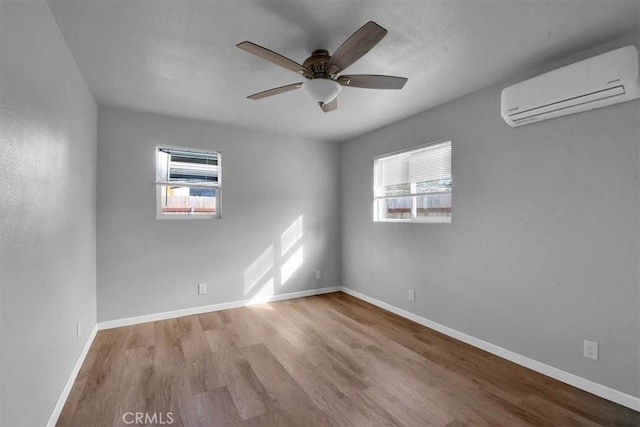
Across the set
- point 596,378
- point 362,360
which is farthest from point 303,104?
point 596,378

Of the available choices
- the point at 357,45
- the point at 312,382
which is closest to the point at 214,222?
the point at 312,382

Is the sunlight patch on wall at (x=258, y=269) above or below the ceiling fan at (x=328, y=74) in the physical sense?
below

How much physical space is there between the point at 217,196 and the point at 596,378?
4127 millimetres

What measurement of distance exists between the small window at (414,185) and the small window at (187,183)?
2.27m

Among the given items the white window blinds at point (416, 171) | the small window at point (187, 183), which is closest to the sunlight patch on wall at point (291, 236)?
the small window at point (187, 183)

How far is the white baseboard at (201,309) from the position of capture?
3.29 m

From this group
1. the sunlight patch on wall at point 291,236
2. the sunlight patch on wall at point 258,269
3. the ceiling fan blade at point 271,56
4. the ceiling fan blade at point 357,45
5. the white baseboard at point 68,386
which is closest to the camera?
the ceiling fan blade at point 357,45

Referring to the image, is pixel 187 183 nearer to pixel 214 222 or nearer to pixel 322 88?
pixel 214 222

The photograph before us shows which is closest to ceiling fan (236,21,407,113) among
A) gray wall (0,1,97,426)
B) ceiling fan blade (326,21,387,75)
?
ceiling fan blade (326,21,387,75)

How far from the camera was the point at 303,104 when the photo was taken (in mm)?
3166

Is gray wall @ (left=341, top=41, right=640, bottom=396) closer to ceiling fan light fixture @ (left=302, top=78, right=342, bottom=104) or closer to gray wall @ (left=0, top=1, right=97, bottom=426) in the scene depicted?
ceiling fan light fixture @ (left=302, top=78, right=342, bottom=104)

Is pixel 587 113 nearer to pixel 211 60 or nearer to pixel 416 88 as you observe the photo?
pixel 416 88

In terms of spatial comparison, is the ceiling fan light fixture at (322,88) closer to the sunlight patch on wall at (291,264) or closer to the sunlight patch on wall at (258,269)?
the sunlight patch on wall at (258,269)

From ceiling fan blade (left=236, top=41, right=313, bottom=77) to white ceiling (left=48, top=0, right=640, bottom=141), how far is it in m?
0.22
